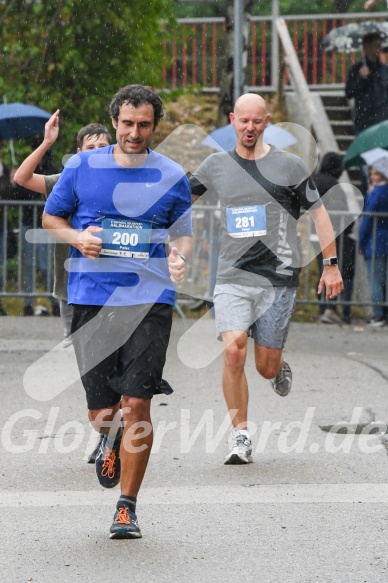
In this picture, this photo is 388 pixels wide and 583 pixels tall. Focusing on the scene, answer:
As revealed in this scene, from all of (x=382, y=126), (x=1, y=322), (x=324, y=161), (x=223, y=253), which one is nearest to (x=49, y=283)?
(x=1, y=322)

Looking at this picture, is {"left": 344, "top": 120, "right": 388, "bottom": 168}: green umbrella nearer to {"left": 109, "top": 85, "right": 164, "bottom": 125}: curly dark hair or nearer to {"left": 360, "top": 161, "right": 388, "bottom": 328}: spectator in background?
{"left": 360, "top": 161, "right": 388, "bottom": 328}: spectator in background

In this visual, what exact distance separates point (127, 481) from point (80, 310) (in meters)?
0.77

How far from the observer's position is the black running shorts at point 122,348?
5.86 m

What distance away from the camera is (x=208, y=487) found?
22.4ft

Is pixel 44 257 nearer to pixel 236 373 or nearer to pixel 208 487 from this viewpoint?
pixel 236 373

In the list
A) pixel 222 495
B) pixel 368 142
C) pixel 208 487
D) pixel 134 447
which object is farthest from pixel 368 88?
pixel 134 447

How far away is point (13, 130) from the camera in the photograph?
1547cm

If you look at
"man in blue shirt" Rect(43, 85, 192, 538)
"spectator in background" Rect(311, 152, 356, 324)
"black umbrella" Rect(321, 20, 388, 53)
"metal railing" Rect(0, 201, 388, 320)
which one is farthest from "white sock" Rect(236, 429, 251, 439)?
"black umbrella" Rect(321, 20, 388, 53)

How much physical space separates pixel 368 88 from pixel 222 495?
11.9m

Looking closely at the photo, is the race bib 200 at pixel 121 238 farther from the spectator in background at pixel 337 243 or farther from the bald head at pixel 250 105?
the spectator in background at pixel 337 243

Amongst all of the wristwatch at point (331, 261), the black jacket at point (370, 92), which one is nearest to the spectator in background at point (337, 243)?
the black jacket at point (370, 92)

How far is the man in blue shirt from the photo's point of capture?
5836mm

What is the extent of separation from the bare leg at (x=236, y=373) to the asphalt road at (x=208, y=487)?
0.90 ft

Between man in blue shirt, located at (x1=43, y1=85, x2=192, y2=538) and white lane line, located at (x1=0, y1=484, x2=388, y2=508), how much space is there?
0.65 m
